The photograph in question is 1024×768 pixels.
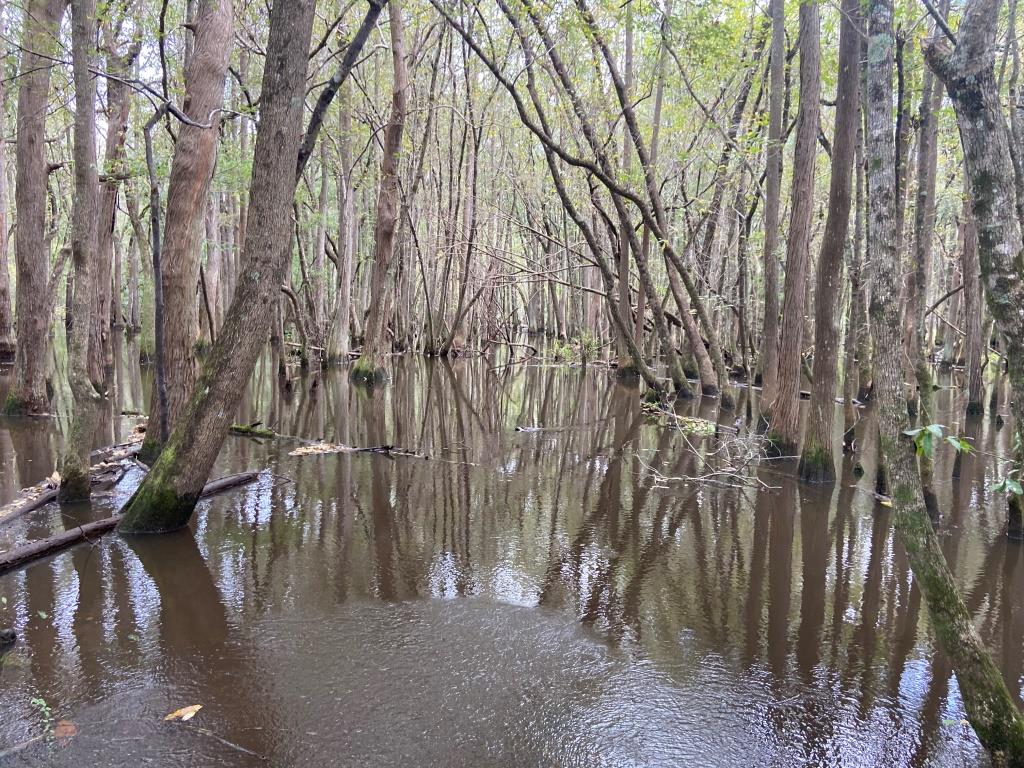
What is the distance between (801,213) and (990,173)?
599 cm

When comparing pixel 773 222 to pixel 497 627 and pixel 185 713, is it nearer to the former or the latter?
pixel 497 627

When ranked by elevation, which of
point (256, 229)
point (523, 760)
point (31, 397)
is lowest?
point (523, 760)

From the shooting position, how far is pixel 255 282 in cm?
514

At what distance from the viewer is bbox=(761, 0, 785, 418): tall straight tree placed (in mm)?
10305

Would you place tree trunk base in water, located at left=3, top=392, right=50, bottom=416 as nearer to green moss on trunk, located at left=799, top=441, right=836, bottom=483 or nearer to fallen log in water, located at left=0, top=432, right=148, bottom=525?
fallen log in water, located at left=0, top=432, right=148, bottom=525

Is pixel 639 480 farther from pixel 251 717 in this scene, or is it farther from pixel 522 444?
pixel 251 717

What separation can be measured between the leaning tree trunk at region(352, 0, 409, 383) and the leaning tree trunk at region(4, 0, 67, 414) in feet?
19.9

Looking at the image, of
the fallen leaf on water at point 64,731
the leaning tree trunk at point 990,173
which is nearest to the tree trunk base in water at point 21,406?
the fallen leaf on water at point 64,731

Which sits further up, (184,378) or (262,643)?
(184,378)

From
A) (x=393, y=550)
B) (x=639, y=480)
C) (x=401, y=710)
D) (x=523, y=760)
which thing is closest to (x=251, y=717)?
(x=401, y=710)

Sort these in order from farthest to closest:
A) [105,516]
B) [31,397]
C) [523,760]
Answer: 1. [31,397]
2. [105,516]
3. [523,760]

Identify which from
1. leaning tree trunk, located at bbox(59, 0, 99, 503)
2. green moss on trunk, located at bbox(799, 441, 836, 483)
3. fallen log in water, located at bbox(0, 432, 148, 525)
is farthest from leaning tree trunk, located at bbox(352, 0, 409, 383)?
green moss on trunk, located at bbox(799, 441, 836, 483)

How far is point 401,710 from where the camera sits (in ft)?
10.5

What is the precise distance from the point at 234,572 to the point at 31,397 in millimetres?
6997
